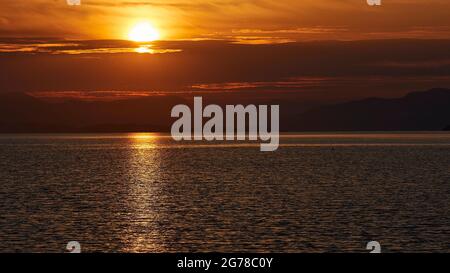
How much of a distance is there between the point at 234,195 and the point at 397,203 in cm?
2174

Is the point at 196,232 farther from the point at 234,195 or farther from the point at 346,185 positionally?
the point at 346,185

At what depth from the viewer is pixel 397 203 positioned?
81.8 m

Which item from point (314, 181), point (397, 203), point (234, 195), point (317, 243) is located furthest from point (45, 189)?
point (317, 243)

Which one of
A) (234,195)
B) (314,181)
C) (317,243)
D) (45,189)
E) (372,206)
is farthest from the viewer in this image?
(314,181)

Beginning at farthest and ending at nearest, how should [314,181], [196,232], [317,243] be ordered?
1. [314,181]
2. [196,232]
3. [317,243]

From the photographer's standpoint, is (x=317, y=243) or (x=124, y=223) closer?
(x=317, y=243)

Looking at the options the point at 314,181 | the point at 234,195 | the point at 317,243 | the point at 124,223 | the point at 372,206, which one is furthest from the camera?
the point at 314,181
